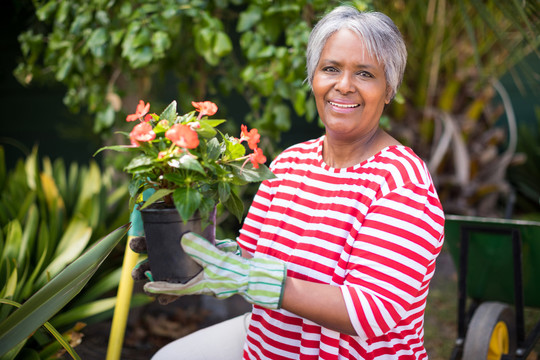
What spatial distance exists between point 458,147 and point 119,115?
3.21 m

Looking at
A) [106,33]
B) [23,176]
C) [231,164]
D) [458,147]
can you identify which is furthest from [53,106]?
[231,164]

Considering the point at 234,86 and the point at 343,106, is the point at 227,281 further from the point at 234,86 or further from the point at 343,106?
the point at 234,86

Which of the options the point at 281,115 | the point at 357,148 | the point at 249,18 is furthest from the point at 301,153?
the point at 249,18

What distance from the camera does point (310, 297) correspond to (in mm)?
1223

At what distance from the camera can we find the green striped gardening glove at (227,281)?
120 cm

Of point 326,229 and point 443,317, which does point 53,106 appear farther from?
point 326,229

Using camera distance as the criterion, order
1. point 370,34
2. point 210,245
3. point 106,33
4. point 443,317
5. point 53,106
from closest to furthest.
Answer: point 210,245, point 370,34, point 106,33, point 443,317, point 53,106

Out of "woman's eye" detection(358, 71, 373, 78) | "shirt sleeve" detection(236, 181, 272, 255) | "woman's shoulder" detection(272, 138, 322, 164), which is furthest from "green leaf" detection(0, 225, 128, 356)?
"woman's eye" detection(358, 71, 373, 78)

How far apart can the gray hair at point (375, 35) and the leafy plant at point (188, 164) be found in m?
0.40

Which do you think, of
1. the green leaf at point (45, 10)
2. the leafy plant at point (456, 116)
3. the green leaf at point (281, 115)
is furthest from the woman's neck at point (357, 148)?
the leafy plant at point (456, 116)

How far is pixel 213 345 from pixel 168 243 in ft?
2.05

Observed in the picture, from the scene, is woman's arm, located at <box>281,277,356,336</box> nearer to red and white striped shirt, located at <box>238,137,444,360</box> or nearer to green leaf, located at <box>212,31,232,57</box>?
red and white striped shirt, located at <box>238,137,444,360</box>

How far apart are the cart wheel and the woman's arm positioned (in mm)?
1401

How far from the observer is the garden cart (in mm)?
2330
